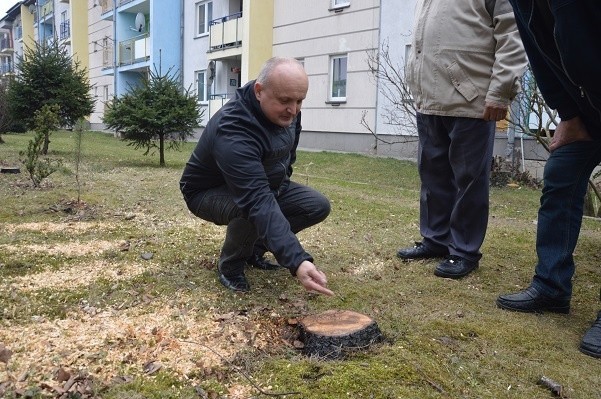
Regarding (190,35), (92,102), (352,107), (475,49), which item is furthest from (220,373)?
(190,35)

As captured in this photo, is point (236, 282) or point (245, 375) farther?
point (236, 282)

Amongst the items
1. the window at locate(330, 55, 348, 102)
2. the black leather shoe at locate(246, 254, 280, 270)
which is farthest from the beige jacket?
the window at locate(330, 55, 348, 102)

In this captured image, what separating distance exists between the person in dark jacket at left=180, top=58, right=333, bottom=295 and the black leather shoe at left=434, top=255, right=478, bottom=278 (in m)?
0.81

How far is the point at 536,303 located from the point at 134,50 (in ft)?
88.8

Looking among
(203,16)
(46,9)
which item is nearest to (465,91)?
(203,16)

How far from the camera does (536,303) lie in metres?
2.79

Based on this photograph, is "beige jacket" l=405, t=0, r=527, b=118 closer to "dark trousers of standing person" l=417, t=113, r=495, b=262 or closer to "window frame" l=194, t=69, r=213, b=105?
"dark trousers of standing person" l=417, t=113, r=495, b=262

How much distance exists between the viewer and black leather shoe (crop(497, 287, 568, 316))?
2779mm

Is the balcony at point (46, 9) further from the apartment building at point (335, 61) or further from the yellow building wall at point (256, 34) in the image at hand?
the apartment building at point (335, 61)

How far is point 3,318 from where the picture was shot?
2.57 m

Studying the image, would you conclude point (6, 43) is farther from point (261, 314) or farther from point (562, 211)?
point (562, 211)

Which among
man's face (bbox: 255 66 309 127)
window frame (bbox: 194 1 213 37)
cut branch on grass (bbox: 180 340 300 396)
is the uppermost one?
window frame (bbox: 194 1 213 37)

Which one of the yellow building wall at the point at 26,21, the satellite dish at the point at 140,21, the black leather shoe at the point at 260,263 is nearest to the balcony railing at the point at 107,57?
the satellite dish at the point at 140,21

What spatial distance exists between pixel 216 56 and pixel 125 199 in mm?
15932
